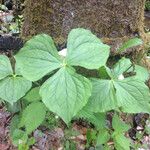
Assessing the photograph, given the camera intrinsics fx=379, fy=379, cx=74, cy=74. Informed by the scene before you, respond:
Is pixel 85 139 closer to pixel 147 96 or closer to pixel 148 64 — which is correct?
pixel 147 96

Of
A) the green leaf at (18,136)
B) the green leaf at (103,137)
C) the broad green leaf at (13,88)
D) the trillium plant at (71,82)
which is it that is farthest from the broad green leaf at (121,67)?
the green leaf at (18,136)

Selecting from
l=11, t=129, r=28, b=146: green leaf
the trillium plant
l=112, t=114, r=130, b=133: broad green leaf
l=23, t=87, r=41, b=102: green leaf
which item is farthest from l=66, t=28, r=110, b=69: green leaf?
l=11, t=129, r=28, b=146: green leaf

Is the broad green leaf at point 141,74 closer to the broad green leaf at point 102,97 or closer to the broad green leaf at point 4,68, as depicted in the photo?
the broad green leaf at point 102,97

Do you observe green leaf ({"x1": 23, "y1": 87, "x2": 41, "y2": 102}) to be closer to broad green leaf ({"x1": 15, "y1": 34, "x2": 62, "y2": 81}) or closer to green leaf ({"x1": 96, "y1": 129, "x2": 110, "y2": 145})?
broad green leaf ({"x1": 15, "y1": 34, "x2": 62, "y2": 81})

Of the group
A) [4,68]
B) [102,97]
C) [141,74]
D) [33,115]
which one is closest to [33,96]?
[33,115]

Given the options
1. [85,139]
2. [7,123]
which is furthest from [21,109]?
[85,139]

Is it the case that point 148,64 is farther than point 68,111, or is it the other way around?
point 148,64
